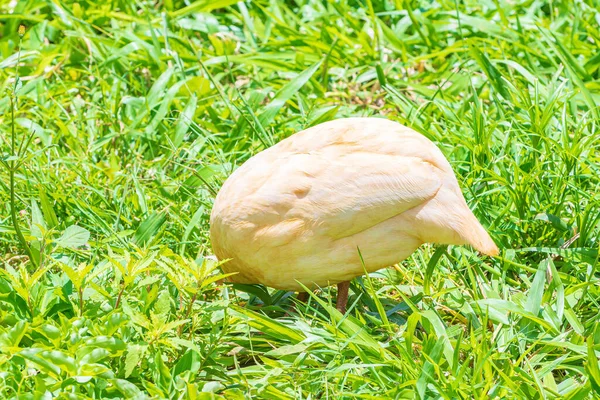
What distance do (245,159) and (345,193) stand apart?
132 cm

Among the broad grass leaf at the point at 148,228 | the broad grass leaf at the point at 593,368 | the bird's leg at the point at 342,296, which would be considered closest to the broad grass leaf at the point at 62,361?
the bird's leg at the point at 342,296

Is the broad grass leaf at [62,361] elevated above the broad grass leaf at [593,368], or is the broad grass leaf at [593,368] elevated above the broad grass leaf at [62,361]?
→ the broad grass leaf at [62,361]

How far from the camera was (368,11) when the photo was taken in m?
5.07

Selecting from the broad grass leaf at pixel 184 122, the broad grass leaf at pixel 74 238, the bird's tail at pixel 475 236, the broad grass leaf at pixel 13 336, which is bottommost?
the bird's tail at pixel 475 236

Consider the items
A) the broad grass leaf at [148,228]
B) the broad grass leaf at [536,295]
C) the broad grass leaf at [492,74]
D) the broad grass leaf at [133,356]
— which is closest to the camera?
the broad grass leaf at [133,356]

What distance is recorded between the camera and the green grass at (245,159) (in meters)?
2.55

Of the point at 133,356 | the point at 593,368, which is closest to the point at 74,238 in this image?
the point at 133,356

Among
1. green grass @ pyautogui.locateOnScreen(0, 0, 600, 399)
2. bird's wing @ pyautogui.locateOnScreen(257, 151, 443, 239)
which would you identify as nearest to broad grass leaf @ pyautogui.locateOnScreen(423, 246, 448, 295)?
green grass @ pyautogui.locateOnScreen(0, 0, 600, 399)

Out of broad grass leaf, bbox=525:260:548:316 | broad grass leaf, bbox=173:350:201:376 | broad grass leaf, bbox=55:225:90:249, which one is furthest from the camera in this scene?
broad grass leaf, bbox=55:225:90:249

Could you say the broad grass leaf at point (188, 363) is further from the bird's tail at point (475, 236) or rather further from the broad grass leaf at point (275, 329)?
the bird's tail at point (475, 236)

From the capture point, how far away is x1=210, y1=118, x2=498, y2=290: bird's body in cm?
268

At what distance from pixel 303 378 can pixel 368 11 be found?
9.68 feet

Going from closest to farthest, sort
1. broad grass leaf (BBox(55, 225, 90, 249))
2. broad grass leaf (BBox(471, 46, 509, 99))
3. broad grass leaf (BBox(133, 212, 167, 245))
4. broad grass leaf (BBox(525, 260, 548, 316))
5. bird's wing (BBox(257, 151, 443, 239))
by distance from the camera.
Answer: bird's wing (BBox(257, 151, 443, 239))
broad grass leaf (BBox(525, 260, 548, 316))
broad grass leaf (BBox(55, 225, 90, 249))
broad grass leaf (BBox(133, 212, 167, 245))
broad grass leaf (BBox(471, 46, 509, 99))

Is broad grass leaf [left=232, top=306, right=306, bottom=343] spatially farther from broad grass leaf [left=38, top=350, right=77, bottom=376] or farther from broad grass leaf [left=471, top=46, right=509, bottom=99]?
broad grass leaf [left=471, top=46, right=509, bottom=99]
